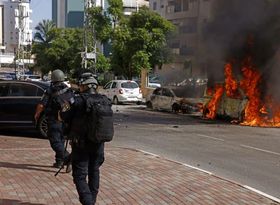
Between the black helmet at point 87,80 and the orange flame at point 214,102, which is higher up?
the black helmet at point 87,80

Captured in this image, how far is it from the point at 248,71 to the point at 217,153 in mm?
11150

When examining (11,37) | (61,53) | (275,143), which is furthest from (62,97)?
(11,37)

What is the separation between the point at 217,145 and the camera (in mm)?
12836

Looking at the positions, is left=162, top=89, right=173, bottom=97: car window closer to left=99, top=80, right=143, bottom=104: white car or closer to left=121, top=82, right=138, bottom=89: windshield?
left=99, top=80, right=143, bottom=104: white car

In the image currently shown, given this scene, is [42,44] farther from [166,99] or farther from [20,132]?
[20,132]

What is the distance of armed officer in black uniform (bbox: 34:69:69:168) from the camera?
816 cm

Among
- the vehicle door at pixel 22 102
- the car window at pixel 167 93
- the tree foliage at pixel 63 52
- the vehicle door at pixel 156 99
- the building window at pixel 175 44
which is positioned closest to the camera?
the vehicle door at pixel 22 102

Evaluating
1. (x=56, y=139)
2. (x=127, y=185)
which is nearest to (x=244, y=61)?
(x=56, y=139)

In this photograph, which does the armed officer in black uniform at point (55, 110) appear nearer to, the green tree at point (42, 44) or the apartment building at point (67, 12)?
the green tree at point (42, 44)

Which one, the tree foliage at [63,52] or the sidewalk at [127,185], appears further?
the tree foliage at [63,52]

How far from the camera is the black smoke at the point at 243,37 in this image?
68.9 feet

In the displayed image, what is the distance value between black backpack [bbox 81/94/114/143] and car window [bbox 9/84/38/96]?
314 inches

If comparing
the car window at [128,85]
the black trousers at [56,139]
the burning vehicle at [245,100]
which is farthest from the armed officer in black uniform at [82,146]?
the car window at [128,85]

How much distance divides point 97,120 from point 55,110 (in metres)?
2.91
